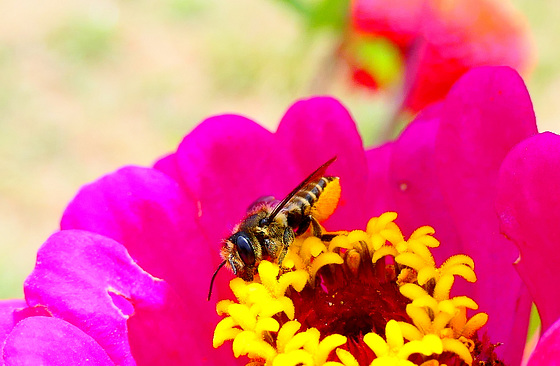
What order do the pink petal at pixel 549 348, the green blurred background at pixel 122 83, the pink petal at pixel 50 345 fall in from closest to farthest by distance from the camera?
1. the pink petal at pixel 549 348
2. the pink petal at pixel 50 345
3. the green blurred background at pixel 122 83

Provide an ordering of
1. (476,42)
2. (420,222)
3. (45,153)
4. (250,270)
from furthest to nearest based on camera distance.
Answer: (45,153) → (476,42) → (420,222) → (250,270)

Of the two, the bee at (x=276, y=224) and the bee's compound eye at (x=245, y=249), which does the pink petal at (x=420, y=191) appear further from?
the bee's compound eye at (x=245, y=249)

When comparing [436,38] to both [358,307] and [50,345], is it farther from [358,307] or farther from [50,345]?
[50,345]

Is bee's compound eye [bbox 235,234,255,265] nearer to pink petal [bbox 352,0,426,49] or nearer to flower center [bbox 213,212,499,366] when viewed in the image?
flower center [bbox 213,212,499,366]

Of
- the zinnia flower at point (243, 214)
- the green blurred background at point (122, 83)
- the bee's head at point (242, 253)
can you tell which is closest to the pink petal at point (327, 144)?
the zinnia flower at point (243, 214)

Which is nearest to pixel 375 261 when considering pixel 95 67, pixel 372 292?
pixel 372 292

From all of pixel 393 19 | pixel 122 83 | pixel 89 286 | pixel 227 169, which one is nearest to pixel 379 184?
pixel 227 169

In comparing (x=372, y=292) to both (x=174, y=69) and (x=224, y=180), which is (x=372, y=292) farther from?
(x=174, y=69)
